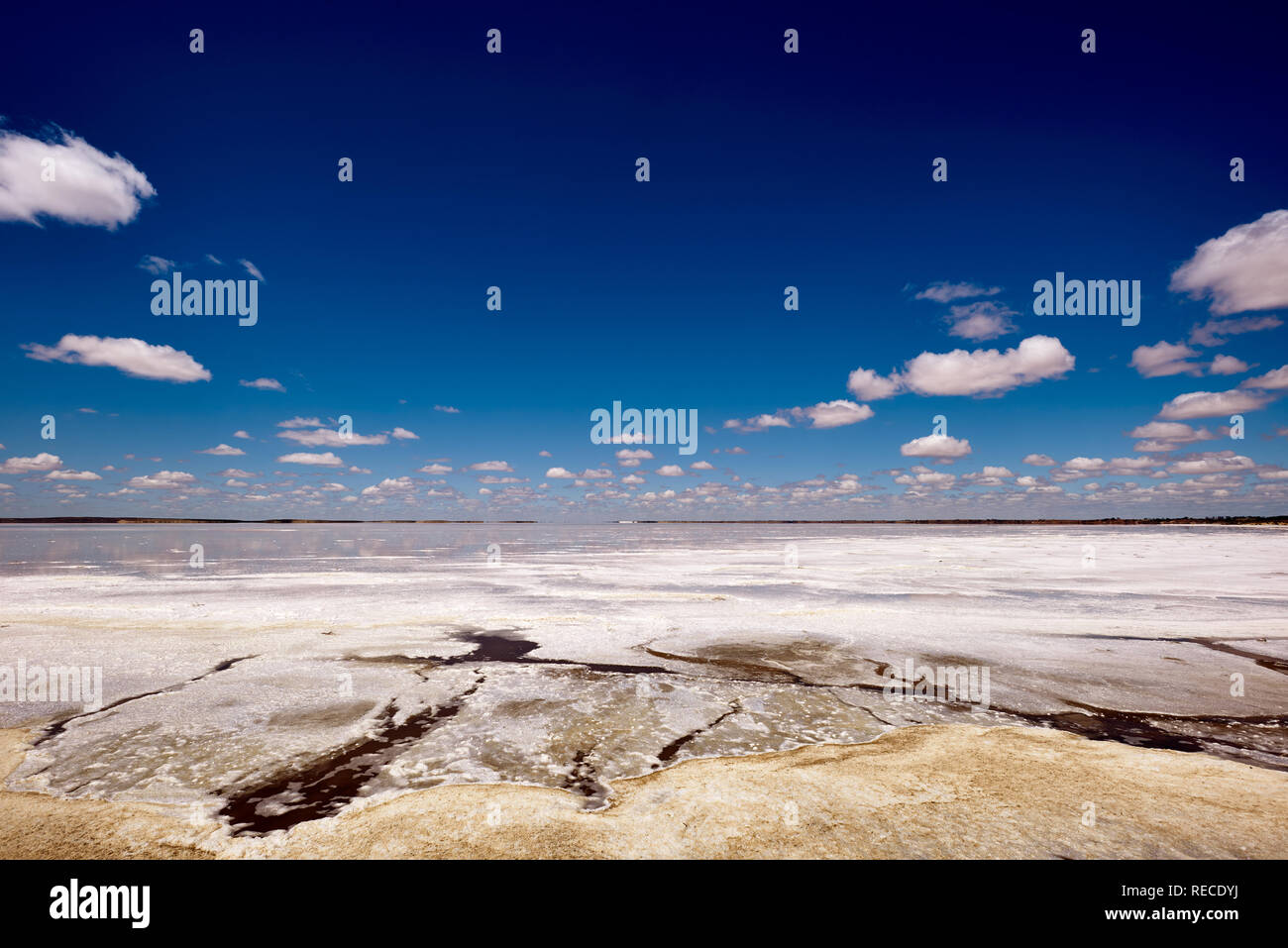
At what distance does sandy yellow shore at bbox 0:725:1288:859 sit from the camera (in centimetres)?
321

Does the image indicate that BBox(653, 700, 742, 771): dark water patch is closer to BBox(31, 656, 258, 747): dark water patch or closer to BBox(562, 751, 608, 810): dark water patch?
BBox(562, 751, 608, 810): dark water patch

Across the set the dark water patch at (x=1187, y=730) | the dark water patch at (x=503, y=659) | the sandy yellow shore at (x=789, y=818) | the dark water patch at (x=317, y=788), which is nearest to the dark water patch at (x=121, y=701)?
the sandy yellow shore at (x=789, y=818)

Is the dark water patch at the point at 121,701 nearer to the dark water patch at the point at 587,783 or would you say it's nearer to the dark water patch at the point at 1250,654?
the dark water patch at the point at 587,783

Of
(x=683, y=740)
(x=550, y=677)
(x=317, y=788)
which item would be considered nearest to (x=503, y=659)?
(x=550, y=677)

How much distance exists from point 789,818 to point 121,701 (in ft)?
22.4

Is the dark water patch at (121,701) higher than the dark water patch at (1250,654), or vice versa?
the dark water patch at (121,701)

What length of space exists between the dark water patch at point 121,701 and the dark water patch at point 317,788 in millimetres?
2568

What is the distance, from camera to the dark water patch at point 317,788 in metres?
3.52

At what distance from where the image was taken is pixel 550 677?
700 cm

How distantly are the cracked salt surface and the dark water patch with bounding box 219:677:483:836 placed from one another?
20 millimetres

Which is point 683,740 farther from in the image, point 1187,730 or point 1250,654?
point 1250,654

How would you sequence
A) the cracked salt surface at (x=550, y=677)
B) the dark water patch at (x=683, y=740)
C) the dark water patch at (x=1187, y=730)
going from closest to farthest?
the cracked salt surface at (x=550, y=677)
the dark water patch at (x=683, y=740)
the dark water patch at (x=1187, y=730)
